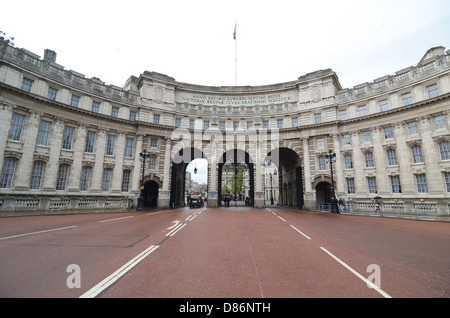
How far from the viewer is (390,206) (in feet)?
60.6

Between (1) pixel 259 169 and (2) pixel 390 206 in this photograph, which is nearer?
(2) pixel 390 206

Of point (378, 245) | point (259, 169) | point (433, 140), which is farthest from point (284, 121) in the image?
point (378, 245)

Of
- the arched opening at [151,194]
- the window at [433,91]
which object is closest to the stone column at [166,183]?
the arched opening at [151,194]

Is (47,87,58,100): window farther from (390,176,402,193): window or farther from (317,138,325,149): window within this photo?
(390,176,402,193): window

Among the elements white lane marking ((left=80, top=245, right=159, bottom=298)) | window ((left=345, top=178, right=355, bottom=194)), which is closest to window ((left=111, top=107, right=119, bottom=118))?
white lane marking ((left=80, top=245, right=159, bottom=298))

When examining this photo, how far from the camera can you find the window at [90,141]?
25.5 m

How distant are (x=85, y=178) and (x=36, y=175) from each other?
4.53m

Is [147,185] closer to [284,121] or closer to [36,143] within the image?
[36,143]

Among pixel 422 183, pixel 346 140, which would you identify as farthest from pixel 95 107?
pixel 422 183

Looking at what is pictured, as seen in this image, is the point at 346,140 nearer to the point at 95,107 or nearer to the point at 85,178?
the point at 95,107

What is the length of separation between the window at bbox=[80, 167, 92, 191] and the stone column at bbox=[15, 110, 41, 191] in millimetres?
4759

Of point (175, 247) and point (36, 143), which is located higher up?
point (36, 143)

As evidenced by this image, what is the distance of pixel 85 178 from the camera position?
24.9 metres
